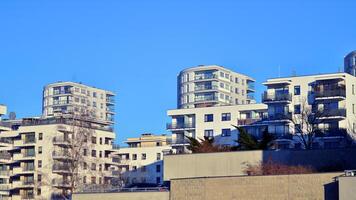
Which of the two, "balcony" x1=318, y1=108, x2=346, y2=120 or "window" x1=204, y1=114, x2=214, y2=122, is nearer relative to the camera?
"balcony" x1=318, y1=108, x2=346, y2=120

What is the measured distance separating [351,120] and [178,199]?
5209cm

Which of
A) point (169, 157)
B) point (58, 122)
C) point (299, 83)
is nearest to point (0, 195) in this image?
point (58, 122)

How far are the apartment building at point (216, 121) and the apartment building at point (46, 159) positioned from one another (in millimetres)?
11199

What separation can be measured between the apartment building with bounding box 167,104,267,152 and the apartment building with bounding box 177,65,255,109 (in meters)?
37.0

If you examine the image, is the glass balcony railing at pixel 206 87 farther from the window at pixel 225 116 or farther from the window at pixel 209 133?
the window at pixel 225 116

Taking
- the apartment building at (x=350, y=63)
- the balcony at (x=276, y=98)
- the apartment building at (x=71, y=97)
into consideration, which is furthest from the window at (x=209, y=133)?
the apartment building at (x=71, y=97)

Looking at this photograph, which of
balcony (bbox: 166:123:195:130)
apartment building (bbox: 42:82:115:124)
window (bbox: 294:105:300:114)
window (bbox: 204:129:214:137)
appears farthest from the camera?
apartment building (bbox: 42:82:115:124)

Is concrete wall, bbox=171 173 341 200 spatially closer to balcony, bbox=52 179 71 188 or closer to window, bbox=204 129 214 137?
balcony, bbox=52 179 71 188

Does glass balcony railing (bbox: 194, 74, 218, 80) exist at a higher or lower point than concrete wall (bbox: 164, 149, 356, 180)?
higher

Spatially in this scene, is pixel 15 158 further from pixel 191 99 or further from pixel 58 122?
pixel 191 99

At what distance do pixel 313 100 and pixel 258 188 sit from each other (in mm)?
53032

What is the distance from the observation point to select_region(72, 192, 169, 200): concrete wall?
54.0 m

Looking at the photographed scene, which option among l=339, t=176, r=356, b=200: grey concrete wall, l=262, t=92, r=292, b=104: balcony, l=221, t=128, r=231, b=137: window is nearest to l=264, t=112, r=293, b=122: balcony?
l=262, t=92, r=292, b=104: balcony

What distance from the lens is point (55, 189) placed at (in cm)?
9788
